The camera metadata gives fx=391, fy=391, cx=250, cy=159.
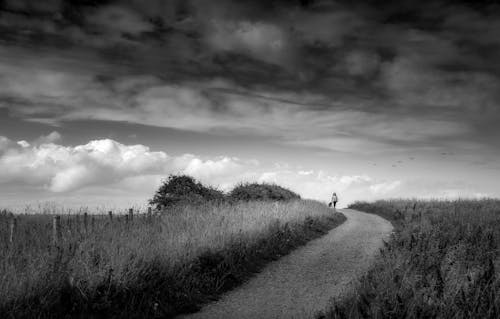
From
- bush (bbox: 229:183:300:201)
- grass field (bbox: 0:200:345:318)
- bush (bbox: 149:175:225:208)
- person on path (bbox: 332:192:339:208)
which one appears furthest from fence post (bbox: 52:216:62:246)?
person on path (bbox: 332:192:339:208)

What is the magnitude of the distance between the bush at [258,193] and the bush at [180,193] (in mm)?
6089

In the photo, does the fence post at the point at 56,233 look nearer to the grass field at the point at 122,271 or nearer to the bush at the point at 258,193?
the grass field at the point at 122,271

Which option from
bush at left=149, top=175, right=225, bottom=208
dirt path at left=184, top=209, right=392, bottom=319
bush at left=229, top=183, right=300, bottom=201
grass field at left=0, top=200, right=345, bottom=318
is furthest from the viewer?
bush at left=229, top=183, right=300, bottom=201

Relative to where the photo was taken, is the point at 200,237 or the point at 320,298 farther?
Result: the point at 200,237

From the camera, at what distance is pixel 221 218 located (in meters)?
14.0

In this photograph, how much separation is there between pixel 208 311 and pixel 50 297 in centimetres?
284

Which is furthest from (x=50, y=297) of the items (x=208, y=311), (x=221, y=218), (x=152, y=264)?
(x=221, y=218)

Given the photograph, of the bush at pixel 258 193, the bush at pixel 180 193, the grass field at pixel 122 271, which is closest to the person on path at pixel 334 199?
the bush at pixel 258 193

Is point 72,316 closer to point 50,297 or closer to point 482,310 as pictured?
point 50,297

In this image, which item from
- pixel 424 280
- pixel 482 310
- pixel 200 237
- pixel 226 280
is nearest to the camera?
pixel 482 310

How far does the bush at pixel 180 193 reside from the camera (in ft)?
70.5

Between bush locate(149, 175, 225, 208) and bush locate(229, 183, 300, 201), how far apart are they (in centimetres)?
609

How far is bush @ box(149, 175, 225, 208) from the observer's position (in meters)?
21.5

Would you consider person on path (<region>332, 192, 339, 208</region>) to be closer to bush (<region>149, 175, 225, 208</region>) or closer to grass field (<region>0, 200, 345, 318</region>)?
bush (<region>149, 175, 225, 208</region>)
